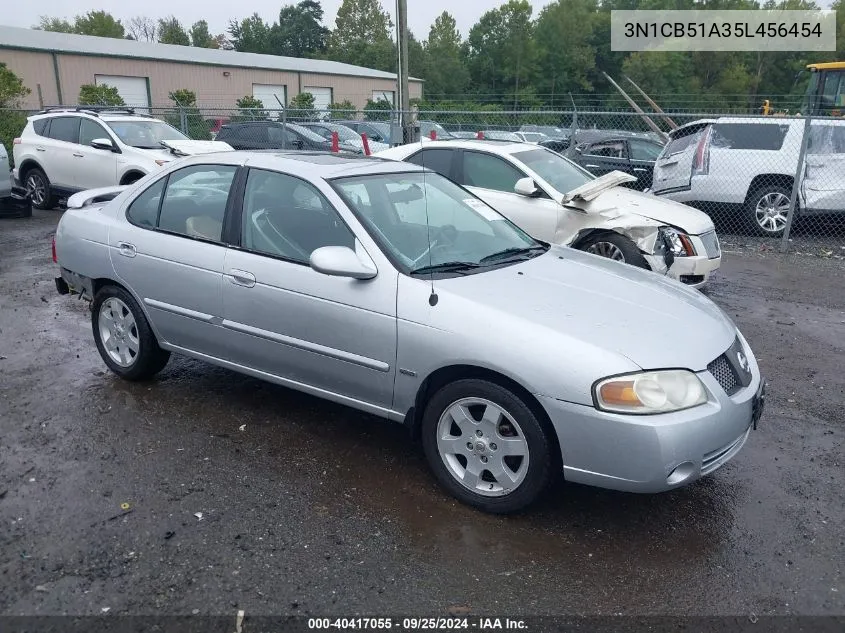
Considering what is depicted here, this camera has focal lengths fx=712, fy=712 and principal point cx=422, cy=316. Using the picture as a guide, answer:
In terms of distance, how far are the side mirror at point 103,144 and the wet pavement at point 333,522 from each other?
7376 mm

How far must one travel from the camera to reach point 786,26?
89.6 ft

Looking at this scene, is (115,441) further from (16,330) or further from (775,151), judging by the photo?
Answer: (775,151)

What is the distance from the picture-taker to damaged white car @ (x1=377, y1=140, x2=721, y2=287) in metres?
7.21

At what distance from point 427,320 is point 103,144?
32.3 feet

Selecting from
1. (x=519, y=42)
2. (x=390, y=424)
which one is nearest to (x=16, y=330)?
(x=390, y=424)

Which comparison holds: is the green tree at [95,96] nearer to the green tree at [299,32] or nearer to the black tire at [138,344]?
the black tire at [138,344]

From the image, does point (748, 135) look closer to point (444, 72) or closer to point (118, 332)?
point (118, 332)

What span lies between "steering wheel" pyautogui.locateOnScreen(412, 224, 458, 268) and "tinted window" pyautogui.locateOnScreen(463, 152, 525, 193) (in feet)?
12.0

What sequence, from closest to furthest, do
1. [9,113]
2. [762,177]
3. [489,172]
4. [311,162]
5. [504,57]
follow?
1. [311,162]
2. [489,172]
3. [762,177]
4. [9,113]
5. [504,57]

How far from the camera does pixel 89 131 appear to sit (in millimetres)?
12016

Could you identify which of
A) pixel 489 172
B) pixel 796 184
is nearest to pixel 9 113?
pixel 489 172

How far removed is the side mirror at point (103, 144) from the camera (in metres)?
11.4

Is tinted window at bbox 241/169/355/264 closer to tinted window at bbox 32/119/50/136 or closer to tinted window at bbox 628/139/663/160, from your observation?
tinted window at bbox 32/119/50/136

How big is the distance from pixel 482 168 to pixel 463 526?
5.38 m
